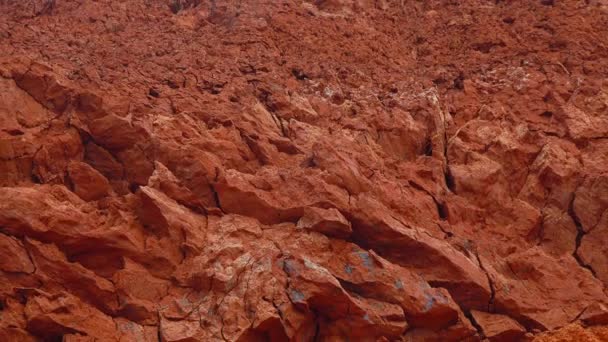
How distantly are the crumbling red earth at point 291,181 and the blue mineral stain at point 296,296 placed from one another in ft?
0.13

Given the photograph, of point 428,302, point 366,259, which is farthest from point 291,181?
point 428,302

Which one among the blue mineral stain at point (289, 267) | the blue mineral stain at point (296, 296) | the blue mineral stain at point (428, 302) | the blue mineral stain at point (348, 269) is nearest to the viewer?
the blue mineral stain at point (296, 296)

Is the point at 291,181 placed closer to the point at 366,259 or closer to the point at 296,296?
the point at 366,259

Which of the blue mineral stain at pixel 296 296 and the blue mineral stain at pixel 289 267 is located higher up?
the blue mineral stain at pixel 289 267

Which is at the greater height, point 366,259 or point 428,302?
point 366,259

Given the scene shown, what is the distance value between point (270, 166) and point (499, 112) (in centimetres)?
496

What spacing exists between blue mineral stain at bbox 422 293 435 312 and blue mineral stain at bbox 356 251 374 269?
85 centimetres

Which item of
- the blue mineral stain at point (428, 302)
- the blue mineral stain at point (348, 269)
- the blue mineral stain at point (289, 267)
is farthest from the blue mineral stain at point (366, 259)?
the blue mineral stain at point (289, 267)

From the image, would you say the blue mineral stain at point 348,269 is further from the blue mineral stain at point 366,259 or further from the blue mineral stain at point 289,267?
the blue mineral stain at point 289,267

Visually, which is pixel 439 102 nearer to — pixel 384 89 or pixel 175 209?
pixel 384 89

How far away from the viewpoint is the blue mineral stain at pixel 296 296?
30.7 ft

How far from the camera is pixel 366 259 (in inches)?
403

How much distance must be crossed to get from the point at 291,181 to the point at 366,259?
1.75 meters

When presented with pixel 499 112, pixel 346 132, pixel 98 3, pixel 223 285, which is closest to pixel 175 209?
pixel 223 285
